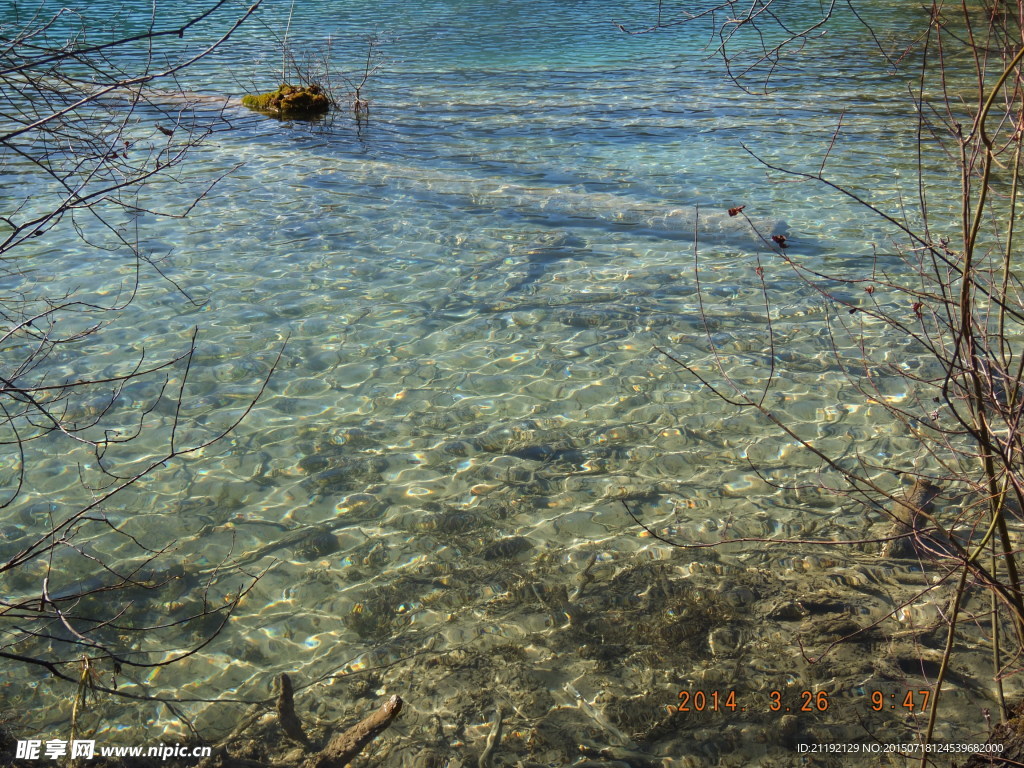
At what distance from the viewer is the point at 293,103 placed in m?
14.0

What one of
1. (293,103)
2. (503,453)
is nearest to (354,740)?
(503,453)

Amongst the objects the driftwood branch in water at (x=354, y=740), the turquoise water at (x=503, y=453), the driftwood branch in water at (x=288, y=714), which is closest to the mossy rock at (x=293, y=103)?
the turquoise water at (x=503, y=453)

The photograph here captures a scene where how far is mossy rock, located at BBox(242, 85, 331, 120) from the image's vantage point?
14.1 metres

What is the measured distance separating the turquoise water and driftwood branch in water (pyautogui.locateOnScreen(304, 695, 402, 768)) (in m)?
0.26

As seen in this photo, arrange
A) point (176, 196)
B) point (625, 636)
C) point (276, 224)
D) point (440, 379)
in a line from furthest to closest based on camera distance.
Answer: point (176, 196) < point (276, 224) < point (440, 379) < point (625, 636)

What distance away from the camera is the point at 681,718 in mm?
3578

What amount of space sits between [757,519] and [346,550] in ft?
7.95

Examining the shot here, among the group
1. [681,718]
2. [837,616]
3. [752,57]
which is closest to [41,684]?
[681,718]

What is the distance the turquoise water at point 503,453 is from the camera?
148 inches

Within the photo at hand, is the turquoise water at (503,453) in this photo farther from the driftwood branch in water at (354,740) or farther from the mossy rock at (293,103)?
the mossy rock at (293,103)

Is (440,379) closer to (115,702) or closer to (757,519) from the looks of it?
(757,519)

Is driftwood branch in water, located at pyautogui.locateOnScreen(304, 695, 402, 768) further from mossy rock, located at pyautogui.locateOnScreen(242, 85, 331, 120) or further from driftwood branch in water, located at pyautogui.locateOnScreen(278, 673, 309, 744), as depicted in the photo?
mossy rock, located at pyautogui.locateOnScreen(242, 85, 331, 120)

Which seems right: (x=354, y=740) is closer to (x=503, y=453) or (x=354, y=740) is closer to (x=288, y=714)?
(x=288, y=714)

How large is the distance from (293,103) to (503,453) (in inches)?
425
